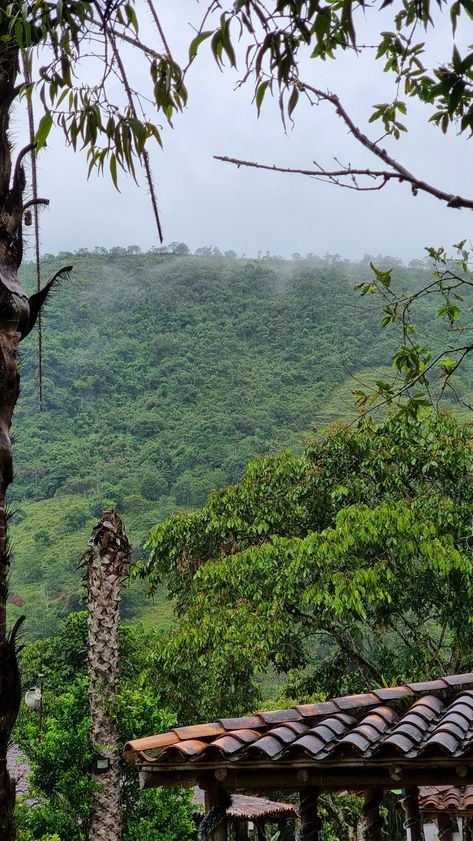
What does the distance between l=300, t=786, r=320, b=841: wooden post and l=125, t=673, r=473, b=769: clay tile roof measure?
307mm

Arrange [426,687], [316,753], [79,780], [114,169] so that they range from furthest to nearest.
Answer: [79,780] → [426,687] → [316,753] → [114,169]

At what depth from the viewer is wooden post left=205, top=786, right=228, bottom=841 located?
3.90 meters

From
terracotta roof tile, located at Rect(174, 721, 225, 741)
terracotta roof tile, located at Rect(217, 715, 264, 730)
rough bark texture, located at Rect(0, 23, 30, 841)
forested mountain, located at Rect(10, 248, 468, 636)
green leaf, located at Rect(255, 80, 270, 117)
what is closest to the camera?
green leaf, located at Rect(255, 80, 270, 117)

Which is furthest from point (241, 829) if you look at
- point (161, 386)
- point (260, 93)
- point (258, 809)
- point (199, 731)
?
point (161, 386)

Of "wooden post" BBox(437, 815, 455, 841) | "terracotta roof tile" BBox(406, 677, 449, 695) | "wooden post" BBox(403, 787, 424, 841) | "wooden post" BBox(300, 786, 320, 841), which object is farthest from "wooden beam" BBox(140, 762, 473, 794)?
"wooden post" BBox(437, 815, 455, 841)

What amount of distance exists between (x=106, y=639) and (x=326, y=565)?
3.52 m

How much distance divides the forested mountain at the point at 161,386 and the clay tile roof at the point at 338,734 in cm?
2498

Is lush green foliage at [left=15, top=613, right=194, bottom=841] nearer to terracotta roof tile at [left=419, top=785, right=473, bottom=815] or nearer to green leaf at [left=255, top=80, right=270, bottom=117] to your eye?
terracotta roof tile at [left=419, top=785, right=473, bottom=815]

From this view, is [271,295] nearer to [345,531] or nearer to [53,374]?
[53,374]

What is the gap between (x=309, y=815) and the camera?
4055mm

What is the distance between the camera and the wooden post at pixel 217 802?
3899mm

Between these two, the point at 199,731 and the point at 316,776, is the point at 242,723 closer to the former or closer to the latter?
the point at 199,731

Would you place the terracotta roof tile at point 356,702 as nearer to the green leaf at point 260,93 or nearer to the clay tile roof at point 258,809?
the green leaf at point 260,93

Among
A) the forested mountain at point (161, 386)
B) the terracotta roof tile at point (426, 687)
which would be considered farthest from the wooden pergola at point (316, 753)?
the forested mountain at point (161, 386)
